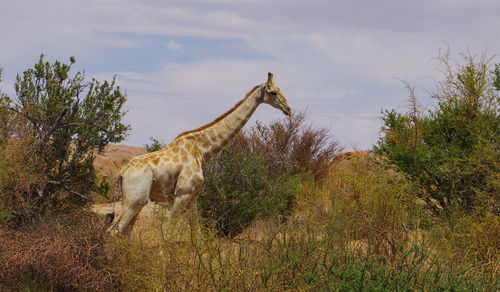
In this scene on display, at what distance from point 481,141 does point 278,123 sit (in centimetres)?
652

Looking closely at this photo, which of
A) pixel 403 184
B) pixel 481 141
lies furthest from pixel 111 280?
pixel 481 141

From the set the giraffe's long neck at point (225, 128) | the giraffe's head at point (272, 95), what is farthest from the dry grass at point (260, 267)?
the giraffe's head at point (272, 95)

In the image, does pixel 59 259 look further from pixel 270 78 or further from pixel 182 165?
pixel 270 78

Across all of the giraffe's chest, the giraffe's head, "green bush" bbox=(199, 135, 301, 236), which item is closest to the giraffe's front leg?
the giraffe's chest

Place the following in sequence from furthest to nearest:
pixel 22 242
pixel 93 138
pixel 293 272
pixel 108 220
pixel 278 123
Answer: pixel 278 123 → pixel 93 138 → pixel 108 220 → pixel 22 242 → pixel 293 272

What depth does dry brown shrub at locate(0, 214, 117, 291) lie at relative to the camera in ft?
18.4

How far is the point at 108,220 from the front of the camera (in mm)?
6383

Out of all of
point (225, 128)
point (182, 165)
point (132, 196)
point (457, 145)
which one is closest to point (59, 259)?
point (132, 196)

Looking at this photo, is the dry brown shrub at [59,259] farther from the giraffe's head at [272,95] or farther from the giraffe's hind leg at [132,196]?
the giraffe's head at [272,95]

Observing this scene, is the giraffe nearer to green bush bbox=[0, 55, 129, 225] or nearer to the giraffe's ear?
the giraffe's ear

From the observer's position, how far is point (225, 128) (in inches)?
303

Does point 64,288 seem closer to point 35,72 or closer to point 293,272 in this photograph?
point 293,272

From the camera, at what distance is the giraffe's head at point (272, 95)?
7.90 meters

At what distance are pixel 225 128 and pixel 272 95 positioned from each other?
3.02 ft
